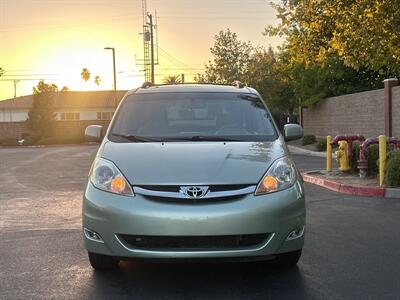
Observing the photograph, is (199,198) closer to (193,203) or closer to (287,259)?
(193,203)

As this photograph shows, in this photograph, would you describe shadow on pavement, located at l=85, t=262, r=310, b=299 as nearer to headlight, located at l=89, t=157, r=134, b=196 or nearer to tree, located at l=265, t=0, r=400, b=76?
headlight, located at l=89, t=157, r=134, b=196

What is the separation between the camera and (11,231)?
7750 mm

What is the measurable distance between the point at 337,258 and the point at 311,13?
12.2 meters

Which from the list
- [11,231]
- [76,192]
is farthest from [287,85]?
[11,231]

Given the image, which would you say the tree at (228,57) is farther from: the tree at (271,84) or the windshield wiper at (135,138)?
the windshield wiper at (135,138)

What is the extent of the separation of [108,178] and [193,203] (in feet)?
2.73

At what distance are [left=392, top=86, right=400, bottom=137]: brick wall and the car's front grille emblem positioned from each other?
16.6 metres

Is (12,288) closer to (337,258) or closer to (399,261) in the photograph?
(337,258)

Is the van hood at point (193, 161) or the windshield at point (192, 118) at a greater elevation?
the windshield at point (192, 118)

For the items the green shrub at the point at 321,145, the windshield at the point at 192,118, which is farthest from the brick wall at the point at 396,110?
the windshield at the point at 192,118

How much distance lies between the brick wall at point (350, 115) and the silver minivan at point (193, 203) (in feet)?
53.5

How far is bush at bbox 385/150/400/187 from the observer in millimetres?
10789

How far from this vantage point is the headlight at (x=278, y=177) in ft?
15.7

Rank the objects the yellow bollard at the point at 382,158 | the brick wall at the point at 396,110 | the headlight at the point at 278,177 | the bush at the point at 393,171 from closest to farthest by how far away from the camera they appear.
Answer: the headlight at the point at 278,177 < the bush at the point at 393,171 < the yellow bollard at the point at 382,158 < the brick wall at the point at 396,110
